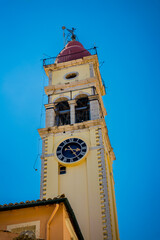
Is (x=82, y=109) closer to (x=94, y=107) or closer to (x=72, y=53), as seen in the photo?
(x=94, y=107)

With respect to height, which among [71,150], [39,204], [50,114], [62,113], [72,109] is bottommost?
[39,204]

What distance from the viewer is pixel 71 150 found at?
26.6m

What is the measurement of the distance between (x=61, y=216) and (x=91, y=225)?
8.02 metres

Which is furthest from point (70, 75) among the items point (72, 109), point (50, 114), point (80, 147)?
point (80, 147)

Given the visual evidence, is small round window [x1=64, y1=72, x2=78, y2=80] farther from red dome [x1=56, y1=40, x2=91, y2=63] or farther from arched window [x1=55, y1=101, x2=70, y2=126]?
arched window [x1=55, y1=101, x2=70, y2=126]

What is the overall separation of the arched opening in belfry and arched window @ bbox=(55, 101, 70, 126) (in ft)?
2.43

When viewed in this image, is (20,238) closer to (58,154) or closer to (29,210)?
(29,210)

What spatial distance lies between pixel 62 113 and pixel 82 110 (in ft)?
5.01

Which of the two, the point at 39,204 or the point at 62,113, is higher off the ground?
the point at 62,113

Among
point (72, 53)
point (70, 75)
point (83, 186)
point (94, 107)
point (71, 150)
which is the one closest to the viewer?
point (83, 186)

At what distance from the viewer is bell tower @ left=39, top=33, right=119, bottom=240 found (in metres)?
23.5

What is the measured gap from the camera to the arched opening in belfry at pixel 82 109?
2972 cm

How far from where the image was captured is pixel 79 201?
2395cm

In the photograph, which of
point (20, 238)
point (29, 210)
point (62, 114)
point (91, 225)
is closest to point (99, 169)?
point (91, 225)
